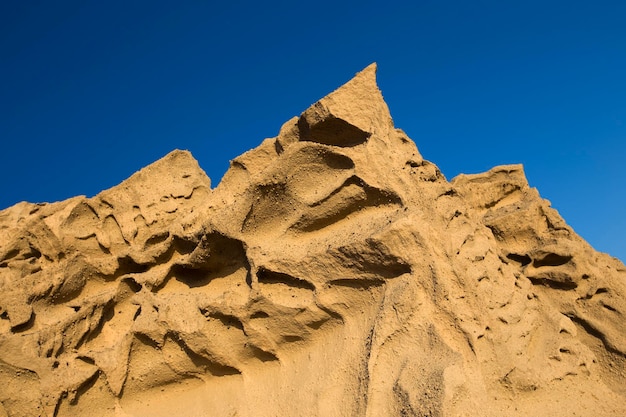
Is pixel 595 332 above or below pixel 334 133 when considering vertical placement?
below

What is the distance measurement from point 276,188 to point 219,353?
1.50m

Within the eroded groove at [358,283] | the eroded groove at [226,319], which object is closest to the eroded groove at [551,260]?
the eroded groove at [358,283]

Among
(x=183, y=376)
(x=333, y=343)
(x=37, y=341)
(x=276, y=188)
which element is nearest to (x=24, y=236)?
(x=37, y=341)

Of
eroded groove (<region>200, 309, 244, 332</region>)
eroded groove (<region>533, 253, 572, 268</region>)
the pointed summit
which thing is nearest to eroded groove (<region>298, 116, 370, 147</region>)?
the pointed summit

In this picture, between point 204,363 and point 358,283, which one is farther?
point 204,363

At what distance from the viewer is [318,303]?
4.43 meters

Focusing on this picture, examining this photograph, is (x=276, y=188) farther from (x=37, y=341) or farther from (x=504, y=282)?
(x=37, y=341)

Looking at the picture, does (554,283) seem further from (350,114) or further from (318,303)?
(350,114)

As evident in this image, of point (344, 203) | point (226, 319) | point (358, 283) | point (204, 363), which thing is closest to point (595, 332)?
point (358, 283)

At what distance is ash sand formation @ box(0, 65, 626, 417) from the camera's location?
13.3 ft

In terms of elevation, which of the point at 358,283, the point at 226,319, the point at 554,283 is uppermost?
the point at 554,283

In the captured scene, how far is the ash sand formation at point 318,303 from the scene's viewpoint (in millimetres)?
4039

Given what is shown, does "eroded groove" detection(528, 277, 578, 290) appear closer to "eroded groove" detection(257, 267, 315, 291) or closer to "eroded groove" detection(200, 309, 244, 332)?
"eroded groove" detection(257, 267, 315, 291)

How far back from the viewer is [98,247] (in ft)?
18.5
